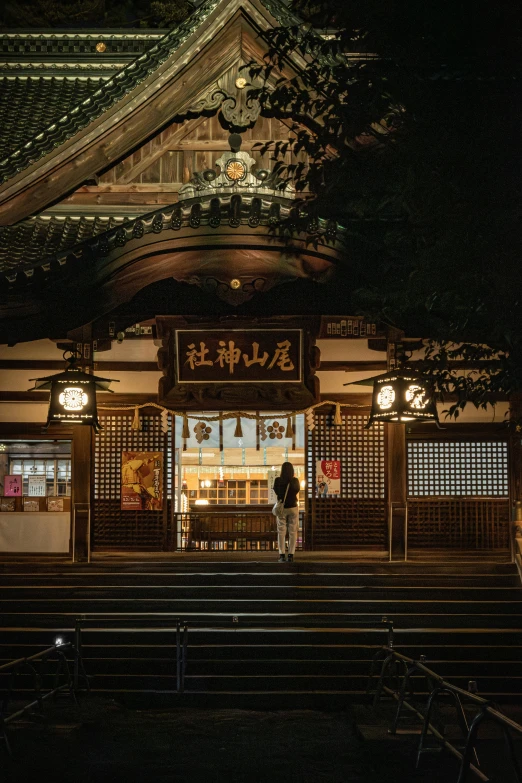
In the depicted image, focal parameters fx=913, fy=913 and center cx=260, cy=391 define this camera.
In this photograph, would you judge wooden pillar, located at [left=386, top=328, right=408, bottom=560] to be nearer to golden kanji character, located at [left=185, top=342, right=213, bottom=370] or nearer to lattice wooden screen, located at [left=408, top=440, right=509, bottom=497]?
lattice wooden screen, located at [left=408, top=440, right=509, bottom=497]

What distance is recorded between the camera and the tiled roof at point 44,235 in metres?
12.9

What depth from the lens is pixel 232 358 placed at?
13625 millimetres

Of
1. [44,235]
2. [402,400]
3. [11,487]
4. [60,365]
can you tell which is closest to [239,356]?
[402,400]

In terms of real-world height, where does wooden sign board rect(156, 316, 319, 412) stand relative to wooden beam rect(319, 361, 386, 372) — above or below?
below

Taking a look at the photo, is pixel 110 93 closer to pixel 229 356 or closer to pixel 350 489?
pixel 229 356

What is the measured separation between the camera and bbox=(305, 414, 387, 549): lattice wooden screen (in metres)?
17.1

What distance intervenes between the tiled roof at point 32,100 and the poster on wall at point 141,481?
6.04m

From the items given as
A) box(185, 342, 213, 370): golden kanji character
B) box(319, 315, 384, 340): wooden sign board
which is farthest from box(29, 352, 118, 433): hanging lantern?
box(319, 315, 384, 340): wooden sign board
